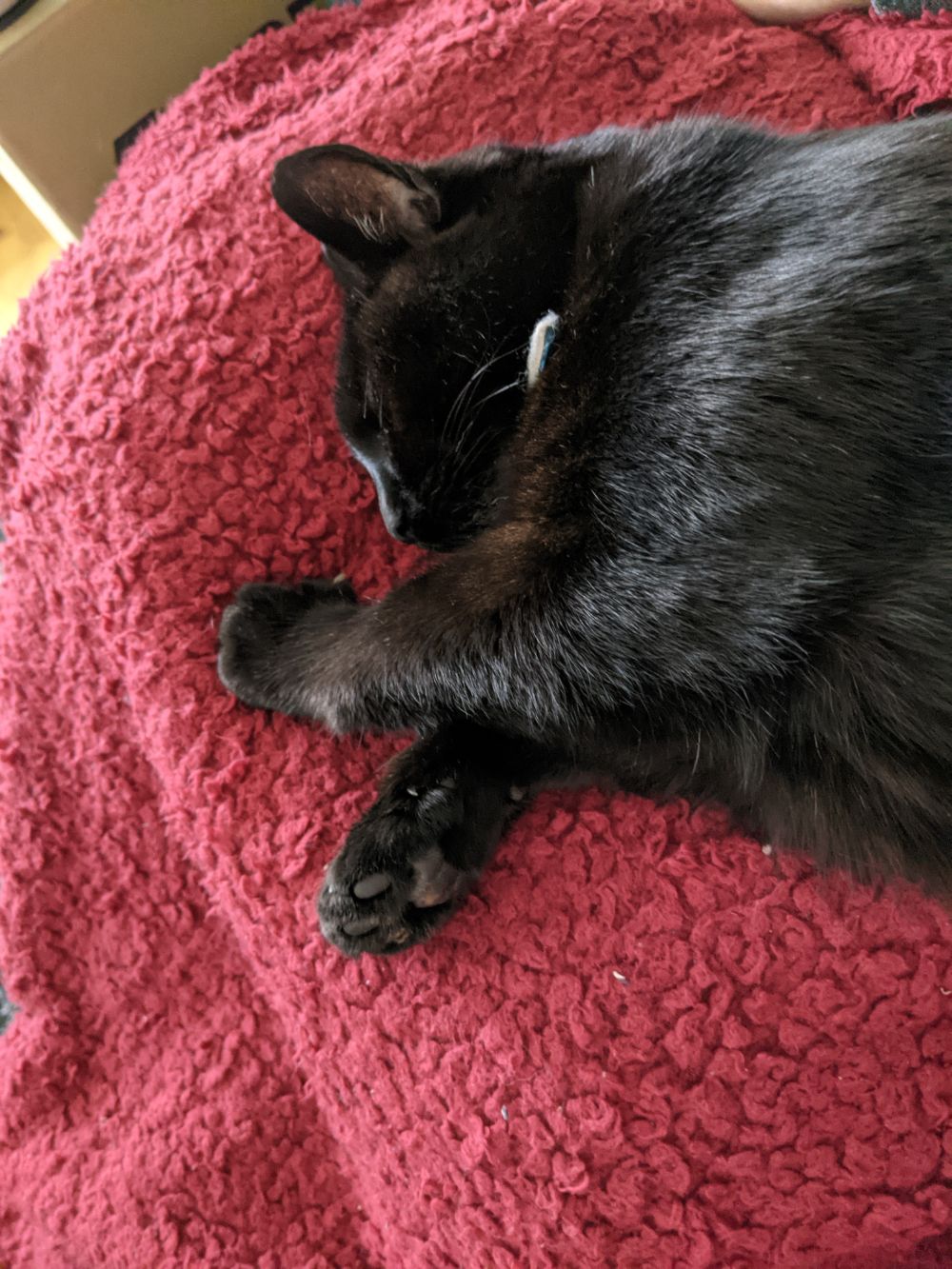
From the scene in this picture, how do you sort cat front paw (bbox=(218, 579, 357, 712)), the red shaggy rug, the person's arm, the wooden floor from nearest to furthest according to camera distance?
the red shaggy rug, cat front paw (bbox=(218, 579, 357, 712)), the person's arm, the wooden floor

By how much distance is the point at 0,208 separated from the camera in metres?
1.88

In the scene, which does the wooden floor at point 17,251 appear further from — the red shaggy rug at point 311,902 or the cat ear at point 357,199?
the cat ear at point 357,199

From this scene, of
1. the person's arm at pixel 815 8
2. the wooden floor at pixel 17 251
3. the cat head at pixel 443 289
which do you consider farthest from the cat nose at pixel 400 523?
the wooden floor at pixel 17 251

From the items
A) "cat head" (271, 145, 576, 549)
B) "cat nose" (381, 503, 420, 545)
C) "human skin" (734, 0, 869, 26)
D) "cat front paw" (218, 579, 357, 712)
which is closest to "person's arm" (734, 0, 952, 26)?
"human skin" (734, 0, 869, 26)

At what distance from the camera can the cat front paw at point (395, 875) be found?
35.6 inches

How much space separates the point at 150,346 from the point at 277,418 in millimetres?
180

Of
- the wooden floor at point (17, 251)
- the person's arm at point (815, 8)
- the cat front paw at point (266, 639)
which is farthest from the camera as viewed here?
the wooden floor at point (17, 251)

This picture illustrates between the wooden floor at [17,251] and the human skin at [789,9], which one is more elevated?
the wooden floor at [17,251]

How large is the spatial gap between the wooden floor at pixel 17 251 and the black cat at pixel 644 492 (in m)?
1.10

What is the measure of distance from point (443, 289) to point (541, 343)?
4.8 inches

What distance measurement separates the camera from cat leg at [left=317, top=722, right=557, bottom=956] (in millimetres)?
907

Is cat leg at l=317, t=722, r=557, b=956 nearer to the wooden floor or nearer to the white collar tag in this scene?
the white collar tag

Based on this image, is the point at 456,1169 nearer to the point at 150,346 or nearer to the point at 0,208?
the point at 150,346

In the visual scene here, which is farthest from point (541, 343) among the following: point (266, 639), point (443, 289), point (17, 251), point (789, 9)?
point (17, 251)
